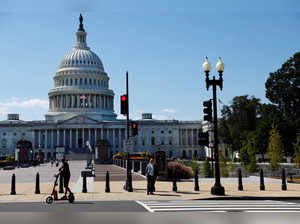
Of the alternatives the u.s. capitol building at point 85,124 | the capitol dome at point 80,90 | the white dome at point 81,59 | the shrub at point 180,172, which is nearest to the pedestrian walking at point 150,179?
the shrub at point 180,172

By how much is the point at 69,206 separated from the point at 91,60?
527 ft

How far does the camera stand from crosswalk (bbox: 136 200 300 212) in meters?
18.0

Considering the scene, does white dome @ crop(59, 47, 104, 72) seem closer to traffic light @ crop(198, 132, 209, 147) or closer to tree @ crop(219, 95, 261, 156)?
tree @ crop(219, 95, 261, 156)

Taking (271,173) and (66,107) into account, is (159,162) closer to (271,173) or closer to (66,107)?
(271,173)

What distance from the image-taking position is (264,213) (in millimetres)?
16906

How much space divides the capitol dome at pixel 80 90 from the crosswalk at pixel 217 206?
472ft

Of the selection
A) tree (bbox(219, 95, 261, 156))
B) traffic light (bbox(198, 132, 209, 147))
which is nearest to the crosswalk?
traffic light (bbox(198, 132, 209, 147))

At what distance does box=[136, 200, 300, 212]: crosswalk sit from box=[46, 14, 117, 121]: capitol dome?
472 feet

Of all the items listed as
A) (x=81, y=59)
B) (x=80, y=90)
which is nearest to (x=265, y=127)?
(x=80, y=90)

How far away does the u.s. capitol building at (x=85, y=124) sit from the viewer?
527ft

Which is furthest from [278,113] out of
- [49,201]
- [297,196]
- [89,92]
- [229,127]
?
[89,92]

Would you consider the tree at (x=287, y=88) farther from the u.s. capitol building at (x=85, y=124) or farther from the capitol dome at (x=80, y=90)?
the capitol dome at (x=80, y=90)

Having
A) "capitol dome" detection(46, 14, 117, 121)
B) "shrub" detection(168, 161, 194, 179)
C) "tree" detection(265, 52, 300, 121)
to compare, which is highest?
"capitol dome" detection(46, 14, 117, 121)

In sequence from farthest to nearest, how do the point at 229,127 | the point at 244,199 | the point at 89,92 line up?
the point at 89,92 → the point at 229,127 → the point at 244,199
